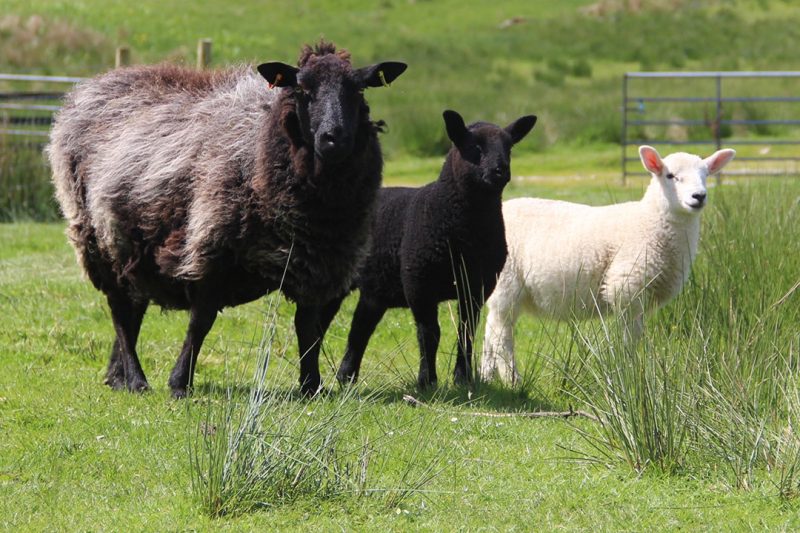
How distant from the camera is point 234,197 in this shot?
24.5 ft

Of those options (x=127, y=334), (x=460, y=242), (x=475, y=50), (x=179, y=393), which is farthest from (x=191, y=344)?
(x=475, y=50)

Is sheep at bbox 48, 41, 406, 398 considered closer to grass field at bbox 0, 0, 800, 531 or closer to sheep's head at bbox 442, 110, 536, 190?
grass field at bbox 0, 0, 800, 531

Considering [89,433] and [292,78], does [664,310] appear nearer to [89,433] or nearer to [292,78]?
[292,78]

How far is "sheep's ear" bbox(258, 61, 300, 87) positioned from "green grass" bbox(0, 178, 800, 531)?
153 cm

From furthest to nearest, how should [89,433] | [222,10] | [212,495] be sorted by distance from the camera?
[222,10], [89,433], [212,495]

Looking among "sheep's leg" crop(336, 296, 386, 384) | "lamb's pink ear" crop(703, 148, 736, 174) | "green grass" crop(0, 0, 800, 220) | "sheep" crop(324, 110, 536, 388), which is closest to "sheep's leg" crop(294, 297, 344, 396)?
"sheep" crop(324, 110, 536, 388)

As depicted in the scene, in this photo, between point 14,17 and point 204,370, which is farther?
point 14,17

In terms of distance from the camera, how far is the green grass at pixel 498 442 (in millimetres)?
5586

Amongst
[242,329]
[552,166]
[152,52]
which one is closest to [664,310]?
[242,329]

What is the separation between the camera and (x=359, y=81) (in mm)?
7363

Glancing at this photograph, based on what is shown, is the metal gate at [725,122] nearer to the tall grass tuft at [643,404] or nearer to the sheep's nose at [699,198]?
the sheep's nose at [699,198]

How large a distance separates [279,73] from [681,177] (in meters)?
2.83

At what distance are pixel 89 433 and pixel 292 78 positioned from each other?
7.50ft

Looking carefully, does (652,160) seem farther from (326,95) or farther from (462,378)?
(326,95)
